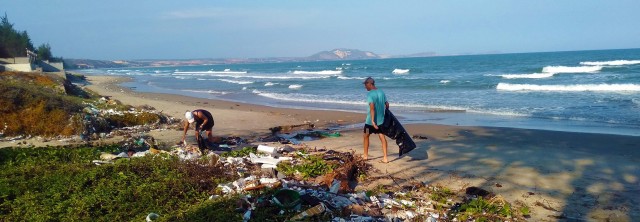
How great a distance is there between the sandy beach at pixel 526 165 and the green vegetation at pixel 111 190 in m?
2.39

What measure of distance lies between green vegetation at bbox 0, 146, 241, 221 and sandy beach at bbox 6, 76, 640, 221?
2.39 m

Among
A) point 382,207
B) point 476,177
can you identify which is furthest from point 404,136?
point 382,207

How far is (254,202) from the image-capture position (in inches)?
220

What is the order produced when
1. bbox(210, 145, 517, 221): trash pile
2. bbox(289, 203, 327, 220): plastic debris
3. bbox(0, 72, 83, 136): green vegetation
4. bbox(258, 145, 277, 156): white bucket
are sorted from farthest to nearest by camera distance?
bbox(0, 72, 83, 136): green vegetation < bbox(258, 145, 277, 156): white bucket < bbox(210, 145, 517, 221): trash pile < bbox(289, 203, 327, 220): plastic debris

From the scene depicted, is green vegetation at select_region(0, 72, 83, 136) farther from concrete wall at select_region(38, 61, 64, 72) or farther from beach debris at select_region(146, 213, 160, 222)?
concrete wall at select_region(38, 61, 64, 72)

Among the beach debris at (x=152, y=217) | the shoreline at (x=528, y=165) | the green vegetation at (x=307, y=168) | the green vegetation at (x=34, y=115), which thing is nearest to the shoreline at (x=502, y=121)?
the shoreline at (x=528, y=165)

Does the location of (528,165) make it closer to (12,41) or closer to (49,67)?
(49,67)

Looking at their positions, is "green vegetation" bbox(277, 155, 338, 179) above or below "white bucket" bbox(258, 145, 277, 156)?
below

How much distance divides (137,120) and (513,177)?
9.94m

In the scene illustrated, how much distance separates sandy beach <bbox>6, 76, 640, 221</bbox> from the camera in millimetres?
6199

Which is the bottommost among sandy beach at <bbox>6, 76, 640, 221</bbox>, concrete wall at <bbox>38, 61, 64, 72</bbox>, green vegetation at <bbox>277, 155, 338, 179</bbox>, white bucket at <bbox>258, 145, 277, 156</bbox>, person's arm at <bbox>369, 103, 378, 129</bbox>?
sandy beach at <bbox>6, 76, 640, 221</bbox>

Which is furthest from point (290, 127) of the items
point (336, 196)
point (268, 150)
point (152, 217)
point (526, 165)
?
point (152, 217)

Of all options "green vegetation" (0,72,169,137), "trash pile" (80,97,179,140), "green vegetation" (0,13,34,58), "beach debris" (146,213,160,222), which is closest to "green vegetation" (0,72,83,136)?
"green vegetation" (0,72,169,137)

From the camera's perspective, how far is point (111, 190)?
606 cm
